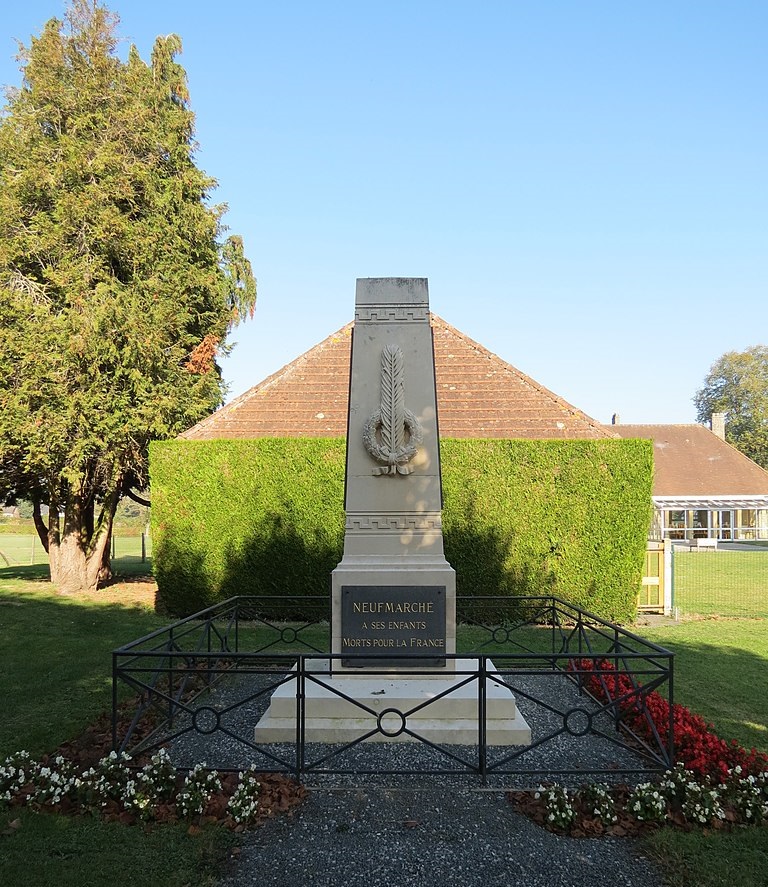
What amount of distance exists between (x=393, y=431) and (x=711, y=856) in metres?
4.16

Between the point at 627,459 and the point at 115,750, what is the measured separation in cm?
1040

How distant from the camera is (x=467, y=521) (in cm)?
1258

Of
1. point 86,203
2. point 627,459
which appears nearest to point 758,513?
point 627,459

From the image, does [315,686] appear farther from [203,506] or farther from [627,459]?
[627,459]

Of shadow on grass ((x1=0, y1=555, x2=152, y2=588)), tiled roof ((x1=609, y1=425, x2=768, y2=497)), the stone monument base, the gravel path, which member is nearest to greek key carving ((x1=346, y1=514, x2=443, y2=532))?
the stone monument base

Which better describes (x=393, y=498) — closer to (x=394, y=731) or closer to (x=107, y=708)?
(x=394, y=731)

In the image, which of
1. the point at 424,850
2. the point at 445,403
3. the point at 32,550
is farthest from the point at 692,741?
the point at 32,550

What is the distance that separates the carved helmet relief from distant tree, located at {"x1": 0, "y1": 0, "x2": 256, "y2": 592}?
30.7 ft

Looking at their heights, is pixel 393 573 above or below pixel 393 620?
above

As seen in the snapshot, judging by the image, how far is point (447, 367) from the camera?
14.9m

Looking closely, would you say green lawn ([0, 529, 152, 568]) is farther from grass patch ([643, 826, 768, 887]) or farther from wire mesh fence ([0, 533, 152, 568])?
grass patch ([643, 826, 768, 887])

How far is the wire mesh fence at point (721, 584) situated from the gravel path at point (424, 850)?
32.8 feet

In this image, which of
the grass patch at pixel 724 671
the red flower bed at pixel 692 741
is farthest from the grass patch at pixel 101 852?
the grass patch at pixel 724 671

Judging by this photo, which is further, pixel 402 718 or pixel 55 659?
pixel 55 659
